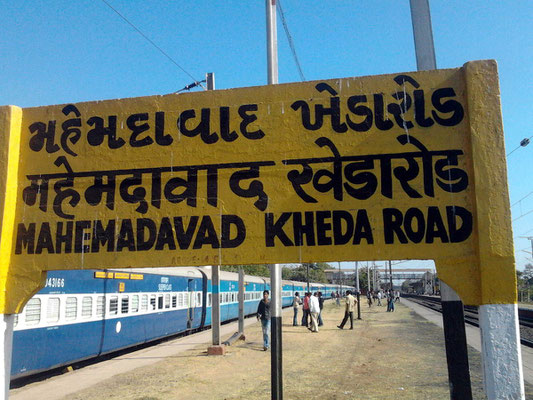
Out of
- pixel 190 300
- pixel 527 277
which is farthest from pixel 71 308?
pixel 527 277

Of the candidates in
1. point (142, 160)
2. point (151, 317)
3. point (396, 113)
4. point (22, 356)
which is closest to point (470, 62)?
point (396, 113)

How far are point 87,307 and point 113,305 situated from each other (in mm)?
1402

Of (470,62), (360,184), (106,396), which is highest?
(470,62)

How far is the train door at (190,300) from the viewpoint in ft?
64.5

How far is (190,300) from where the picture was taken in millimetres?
19875

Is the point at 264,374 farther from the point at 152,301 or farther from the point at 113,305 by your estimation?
the point at 152,301

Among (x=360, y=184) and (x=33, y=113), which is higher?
(x=33, y=113)

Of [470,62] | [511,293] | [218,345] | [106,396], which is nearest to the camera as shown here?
[511,293]

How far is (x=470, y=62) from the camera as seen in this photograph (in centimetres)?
354

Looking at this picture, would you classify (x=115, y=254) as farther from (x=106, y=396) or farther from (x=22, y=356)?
(x=22, y=356)

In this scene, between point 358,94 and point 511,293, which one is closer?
point 511,293

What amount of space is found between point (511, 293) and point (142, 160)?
10.1 ft

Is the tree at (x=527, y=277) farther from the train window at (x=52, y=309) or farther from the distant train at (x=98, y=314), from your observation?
the train window at (x=52, y=309)

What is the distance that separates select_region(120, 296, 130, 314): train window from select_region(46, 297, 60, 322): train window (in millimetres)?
3217
